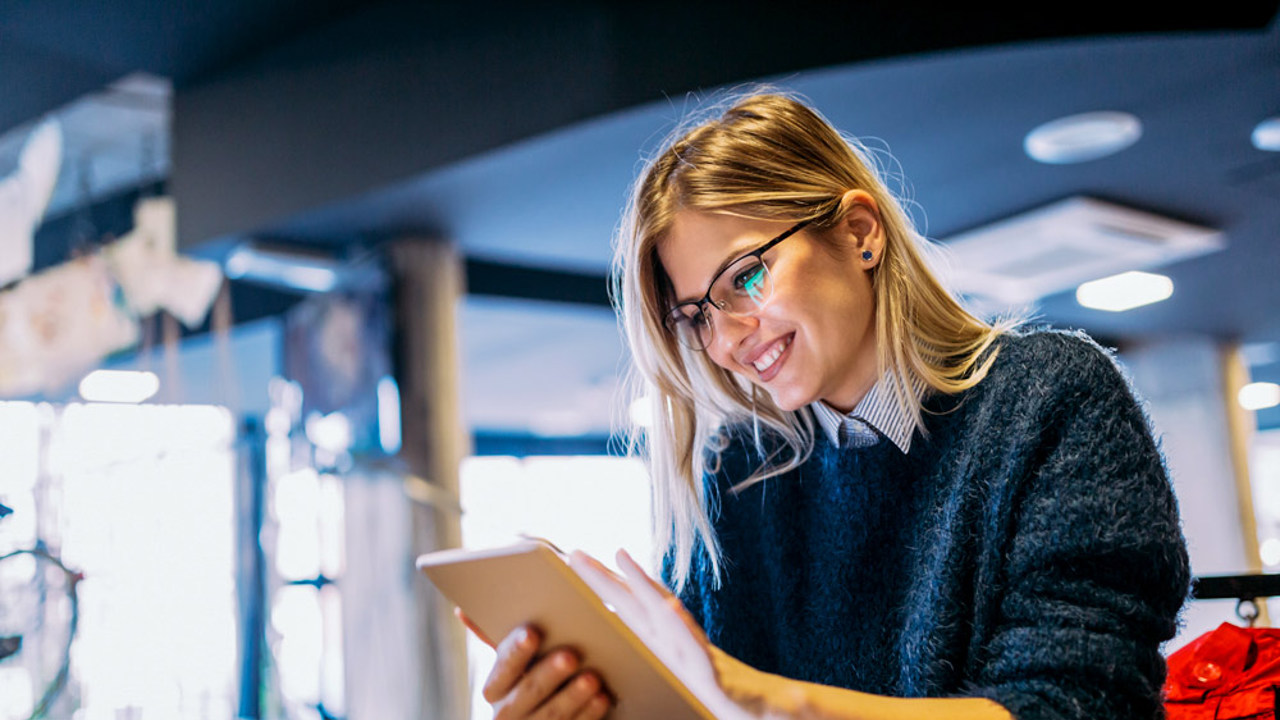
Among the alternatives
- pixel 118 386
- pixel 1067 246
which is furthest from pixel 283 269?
pixel 1067 246

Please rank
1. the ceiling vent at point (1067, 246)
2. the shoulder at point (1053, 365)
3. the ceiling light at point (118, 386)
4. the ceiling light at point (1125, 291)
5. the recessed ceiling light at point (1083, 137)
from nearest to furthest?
the shoulder at point (1053, 365)
the recessed ceiling light at point (1083, 137)
the ceiling light at point (118, 386)
the ceiling vent at point (1067, 246)
the ceiling light at point (1125, 291)

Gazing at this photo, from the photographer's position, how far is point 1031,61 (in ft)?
10.1

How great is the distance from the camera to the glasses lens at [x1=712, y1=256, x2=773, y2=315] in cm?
125

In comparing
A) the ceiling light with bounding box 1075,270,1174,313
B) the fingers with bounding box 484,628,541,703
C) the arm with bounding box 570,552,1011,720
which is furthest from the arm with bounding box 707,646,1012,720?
the ceiling light with bounding box 1075,270,1174,313

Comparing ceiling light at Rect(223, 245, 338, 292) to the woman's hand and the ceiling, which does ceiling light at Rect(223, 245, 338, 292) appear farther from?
the woman's hand

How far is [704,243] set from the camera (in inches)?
50.2

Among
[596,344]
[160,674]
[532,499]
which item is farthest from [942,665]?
[532,499]

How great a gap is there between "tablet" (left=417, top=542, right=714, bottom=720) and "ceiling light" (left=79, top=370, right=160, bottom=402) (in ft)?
10.6

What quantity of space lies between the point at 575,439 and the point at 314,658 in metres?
4.58

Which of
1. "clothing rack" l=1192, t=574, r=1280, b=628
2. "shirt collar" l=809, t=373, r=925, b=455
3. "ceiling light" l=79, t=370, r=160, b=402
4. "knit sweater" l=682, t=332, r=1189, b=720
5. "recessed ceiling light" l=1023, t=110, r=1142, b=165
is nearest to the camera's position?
"knit sweater" l=682, t=332, r=1189, b=720

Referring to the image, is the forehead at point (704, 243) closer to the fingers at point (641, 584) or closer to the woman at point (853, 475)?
the woman at point (853, 475)

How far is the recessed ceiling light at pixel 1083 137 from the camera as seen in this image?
3.57 m

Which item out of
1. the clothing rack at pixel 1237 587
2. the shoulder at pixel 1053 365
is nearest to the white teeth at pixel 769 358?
the shoulder at pixel 1053 365

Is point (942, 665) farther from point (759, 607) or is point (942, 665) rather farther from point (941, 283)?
point (941, 283)
